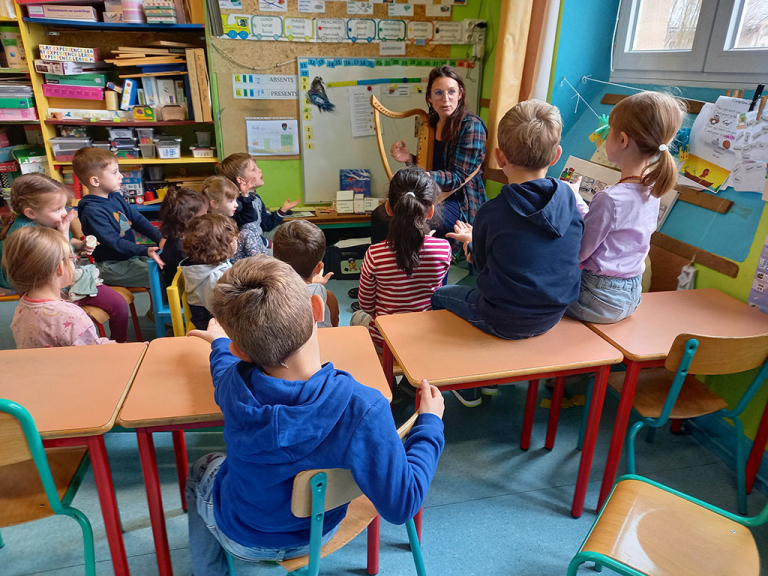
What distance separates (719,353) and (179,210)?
6.83 ft

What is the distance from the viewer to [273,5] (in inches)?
135

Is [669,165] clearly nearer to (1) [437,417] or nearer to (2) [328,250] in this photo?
(1) [437,417]

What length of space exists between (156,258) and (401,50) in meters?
2.30

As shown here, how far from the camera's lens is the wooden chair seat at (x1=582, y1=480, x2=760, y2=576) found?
1118 millimetres

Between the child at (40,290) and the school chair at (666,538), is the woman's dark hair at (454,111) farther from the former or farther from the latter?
the school chair at (666,538)

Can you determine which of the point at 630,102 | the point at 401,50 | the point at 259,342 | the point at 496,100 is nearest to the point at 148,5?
the point at 401,50

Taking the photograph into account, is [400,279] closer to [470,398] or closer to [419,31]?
[470,398]

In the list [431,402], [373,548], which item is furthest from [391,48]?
[373,548]

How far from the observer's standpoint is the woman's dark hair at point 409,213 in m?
1.81

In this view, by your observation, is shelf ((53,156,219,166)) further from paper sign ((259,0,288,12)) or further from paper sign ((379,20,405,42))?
paper sign ((379,20,405,42))

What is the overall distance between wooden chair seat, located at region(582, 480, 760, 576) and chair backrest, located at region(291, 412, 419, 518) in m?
0.55

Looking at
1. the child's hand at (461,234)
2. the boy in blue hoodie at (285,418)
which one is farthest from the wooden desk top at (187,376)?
the child's hand at (461,234)

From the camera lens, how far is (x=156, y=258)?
237 centimetres

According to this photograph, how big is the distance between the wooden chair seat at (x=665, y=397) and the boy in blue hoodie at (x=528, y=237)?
0.38 m
